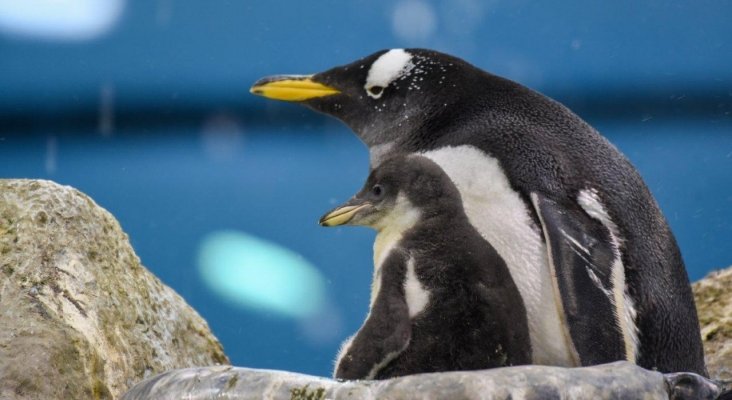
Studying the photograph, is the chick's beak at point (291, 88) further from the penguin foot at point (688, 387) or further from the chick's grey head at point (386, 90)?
the penguin foot at point (688, 387)

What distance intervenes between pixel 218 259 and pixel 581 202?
1925mm

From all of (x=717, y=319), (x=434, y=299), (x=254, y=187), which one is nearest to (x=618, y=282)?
(x=434, y=299)

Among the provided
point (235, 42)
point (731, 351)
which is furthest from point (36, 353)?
point (235, 42)

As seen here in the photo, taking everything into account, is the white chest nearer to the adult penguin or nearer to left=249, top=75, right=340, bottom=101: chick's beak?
the adult penguin

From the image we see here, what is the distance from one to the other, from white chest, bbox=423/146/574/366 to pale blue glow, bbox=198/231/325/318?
1.63 m

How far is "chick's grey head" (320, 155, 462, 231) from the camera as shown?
1.81 m

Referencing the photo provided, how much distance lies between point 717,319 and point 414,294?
1326 mm

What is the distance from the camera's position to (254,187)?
3.42 meters

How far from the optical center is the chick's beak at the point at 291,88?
2.33 m

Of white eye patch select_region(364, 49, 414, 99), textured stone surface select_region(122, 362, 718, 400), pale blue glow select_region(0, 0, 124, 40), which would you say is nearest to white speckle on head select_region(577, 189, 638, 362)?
textured stone surface select_region(122, 362, 718, 400)

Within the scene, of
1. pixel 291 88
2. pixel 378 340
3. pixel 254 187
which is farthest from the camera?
pixel 254 187

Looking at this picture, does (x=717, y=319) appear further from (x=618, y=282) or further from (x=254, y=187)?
(x=254, y=187)

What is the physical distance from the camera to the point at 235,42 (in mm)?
3482

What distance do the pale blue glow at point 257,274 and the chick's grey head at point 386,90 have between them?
115 cm
